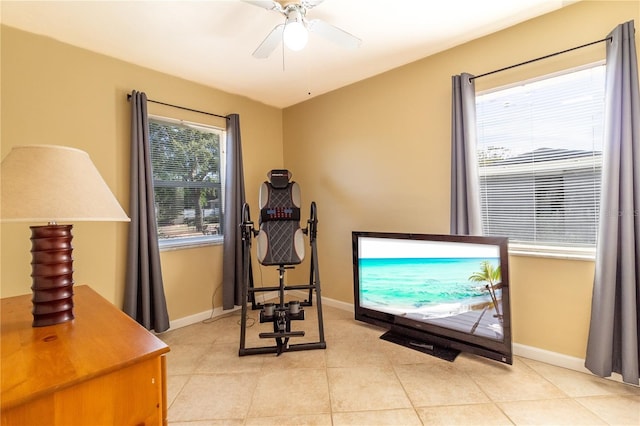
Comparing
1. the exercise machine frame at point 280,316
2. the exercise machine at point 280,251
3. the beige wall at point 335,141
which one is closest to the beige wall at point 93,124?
the beige wall at point 335,141

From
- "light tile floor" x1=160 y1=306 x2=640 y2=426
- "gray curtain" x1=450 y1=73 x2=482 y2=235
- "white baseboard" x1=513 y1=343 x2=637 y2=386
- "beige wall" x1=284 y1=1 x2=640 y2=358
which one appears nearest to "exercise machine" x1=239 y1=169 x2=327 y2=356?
"light tile floor" x1=160 y1=306 x2=640 y2=426

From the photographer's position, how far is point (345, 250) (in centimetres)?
333

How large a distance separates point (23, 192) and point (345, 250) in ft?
9.00

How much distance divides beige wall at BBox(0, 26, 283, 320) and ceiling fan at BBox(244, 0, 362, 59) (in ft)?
4.78

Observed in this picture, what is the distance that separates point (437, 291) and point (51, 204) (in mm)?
2381

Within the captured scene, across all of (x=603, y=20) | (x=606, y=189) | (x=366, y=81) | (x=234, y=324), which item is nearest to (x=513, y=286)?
(x=606, y=189)

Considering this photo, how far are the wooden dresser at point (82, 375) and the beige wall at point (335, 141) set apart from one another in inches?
66.4

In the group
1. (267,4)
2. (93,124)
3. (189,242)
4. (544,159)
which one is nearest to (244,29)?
(267,4)

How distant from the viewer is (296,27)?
5.25 feet

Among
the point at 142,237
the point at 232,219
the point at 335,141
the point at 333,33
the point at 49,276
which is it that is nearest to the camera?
the point at 49,276

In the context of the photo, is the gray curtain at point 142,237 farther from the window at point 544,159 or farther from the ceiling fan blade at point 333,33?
the window at point 544,159

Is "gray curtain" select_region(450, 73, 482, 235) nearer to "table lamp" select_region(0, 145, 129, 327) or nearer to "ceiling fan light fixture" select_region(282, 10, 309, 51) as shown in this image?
"ceiling fan light fixture" select_region(282, 10, 309, 51)

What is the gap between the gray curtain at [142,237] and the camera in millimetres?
2510

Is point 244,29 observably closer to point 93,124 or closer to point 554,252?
point 93,124
